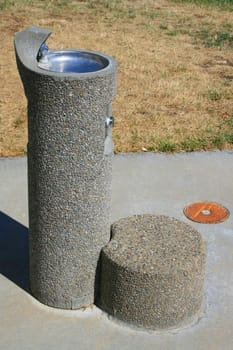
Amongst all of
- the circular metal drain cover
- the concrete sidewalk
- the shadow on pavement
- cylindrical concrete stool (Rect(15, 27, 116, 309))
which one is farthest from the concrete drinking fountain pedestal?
the circular metal drain cover

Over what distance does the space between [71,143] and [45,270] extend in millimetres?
916

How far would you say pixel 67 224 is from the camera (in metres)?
3.88

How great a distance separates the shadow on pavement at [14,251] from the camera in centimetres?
451

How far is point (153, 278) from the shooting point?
12.6ft

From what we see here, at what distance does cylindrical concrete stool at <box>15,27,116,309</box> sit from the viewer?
357 cm

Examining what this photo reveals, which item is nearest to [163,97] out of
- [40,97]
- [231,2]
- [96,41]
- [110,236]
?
[96,41]

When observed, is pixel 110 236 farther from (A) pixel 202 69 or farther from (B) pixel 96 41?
(B) pixel 96 41

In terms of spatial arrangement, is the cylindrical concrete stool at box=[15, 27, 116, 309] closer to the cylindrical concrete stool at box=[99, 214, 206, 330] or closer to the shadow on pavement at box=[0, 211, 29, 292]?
the cylindrical concrete stool at box=[99, 214, 206, 330]

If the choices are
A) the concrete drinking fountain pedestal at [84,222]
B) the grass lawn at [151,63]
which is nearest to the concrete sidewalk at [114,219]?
the concrete drinking fountain pedestal at [84,222]

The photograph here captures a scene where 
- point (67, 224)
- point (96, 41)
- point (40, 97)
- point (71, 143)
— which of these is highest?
point (40, 97)

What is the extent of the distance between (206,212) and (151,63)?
4503 mm

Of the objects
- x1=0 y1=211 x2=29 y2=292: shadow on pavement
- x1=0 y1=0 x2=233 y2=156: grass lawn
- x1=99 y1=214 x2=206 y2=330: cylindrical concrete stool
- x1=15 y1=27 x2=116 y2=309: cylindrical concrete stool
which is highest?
x1=15 y1=27 x2=116 y2=309: cylindrical concrete stool

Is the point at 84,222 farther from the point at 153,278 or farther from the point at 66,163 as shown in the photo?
the point at 153,278

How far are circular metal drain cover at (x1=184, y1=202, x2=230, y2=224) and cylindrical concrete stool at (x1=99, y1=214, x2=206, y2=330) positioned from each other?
1.13 metres
